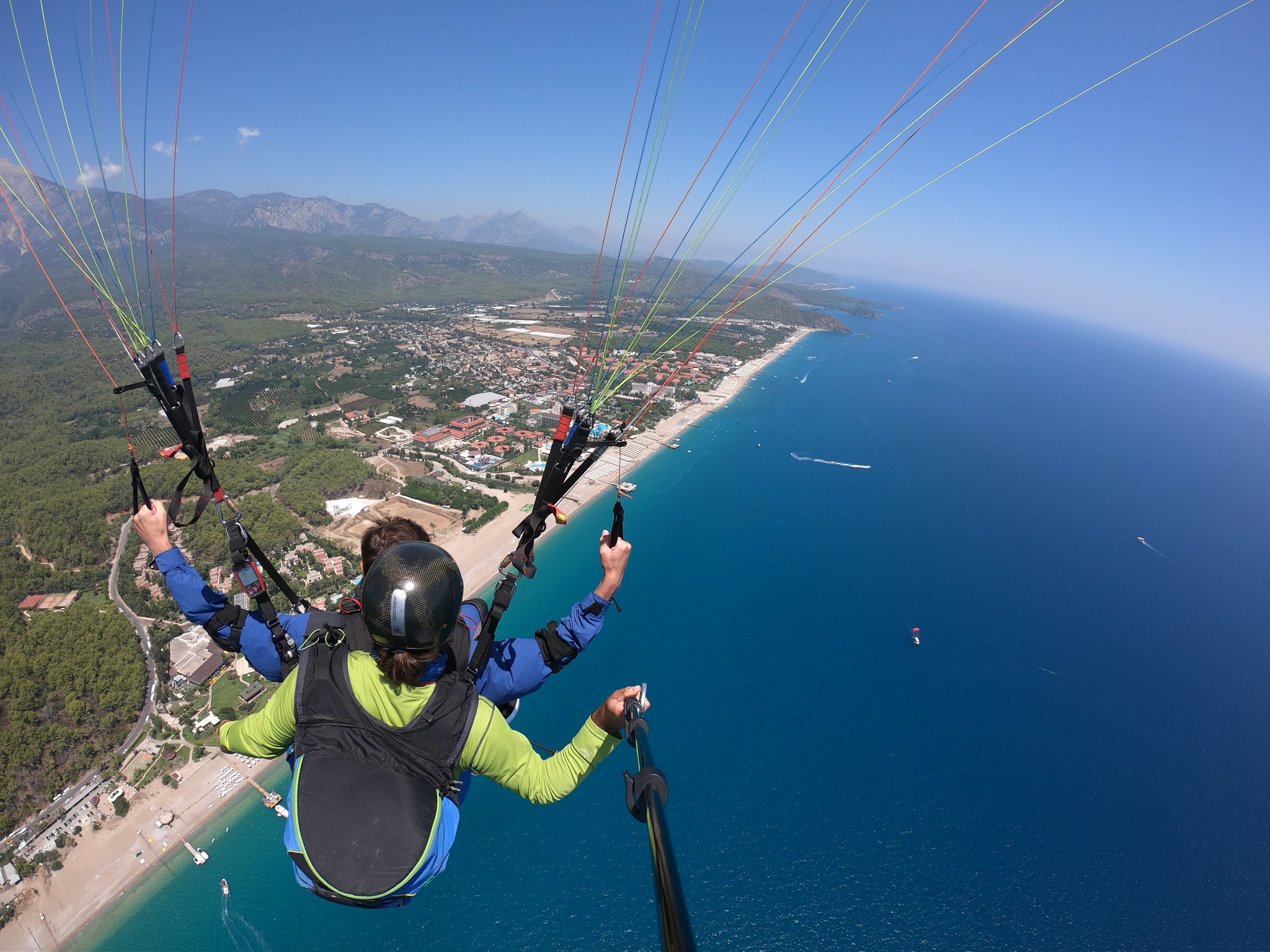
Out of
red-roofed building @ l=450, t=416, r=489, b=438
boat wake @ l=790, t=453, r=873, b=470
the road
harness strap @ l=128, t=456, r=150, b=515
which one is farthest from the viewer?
boat wake @ l=790, t=453, r=873, b=470

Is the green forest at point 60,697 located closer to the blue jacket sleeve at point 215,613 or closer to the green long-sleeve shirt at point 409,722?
the blue jacket sleeve at point 215,613

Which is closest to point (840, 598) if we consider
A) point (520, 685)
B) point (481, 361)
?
point (520, 685)

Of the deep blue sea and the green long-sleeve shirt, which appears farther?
the deep blue sea

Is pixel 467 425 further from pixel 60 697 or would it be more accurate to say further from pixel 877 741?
pixel 877 741

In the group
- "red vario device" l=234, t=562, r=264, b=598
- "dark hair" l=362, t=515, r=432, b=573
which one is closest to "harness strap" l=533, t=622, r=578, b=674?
"dark hair" l=362, t=515, r=432, b=573

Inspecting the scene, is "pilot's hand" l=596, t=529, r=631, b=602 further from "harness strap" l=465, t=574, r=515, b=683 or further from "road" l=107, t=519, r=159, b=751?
"road" l=107, t=519, r=159, b=751

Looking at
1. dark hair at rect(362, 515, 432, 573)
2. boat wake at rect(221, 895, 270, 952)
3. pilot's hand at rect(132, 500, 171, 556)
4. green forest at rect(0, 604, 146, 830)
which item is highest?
dark hair at rect(362, 515, 432, 573)

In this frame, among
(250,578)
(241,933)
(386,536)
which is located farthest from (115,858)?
(386,536)
